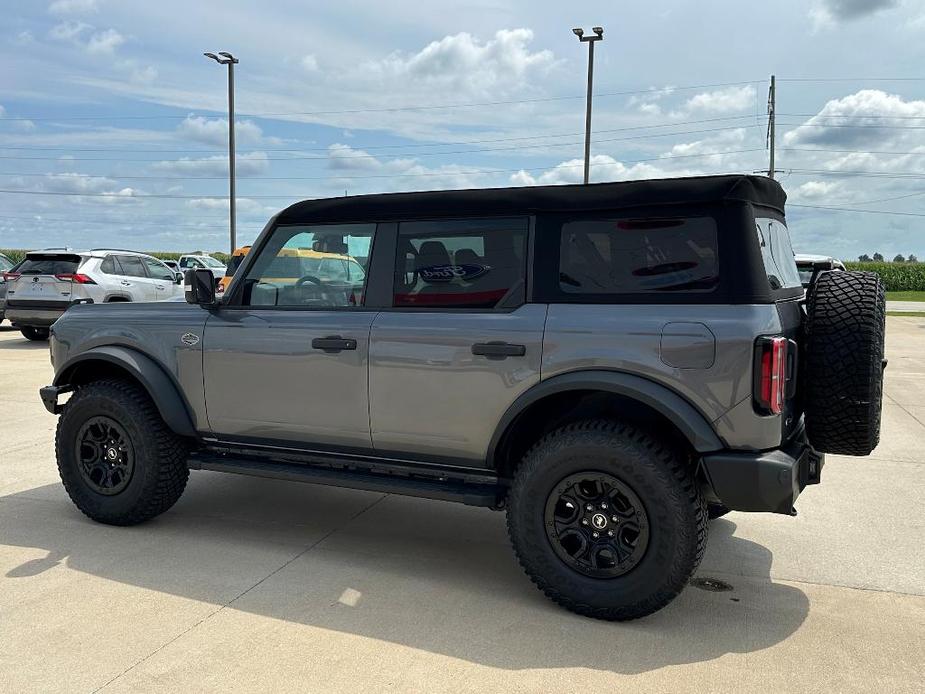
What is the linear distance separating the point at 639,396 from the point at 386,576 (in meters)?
1.58

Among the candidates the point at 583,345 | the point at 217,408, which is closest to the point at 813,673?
the point at 583,345

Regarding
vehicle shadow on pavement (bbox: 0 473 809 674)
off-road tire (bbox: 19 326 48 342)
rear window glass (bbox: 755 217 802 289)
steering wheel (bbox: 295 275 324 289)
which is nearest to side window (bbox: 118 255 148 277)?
off-road tire (bbox: 19 326 48 342)

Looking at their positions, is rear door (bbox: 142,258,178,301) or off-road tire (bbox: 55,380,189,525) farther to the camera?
rear door (bbox: 142,258,178,301)

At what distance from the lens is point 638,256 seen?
146 inches

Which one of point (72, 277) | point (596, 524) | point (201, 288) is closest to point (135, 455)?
point (201, 288)

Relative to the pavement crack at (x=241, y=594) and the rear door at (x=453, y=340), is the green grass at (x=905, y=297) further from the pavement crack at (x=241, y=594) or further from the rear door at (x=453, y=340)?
the rear door at (x=453, y=340)

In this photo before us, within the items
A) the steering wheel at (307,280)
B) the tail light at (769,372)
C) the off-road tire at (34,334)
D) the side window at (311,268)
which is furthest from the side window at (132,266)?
the tail light at (769,372)

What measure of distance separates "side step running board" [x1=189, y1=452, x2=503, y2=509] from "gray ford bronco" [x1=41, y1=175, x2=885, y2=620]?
0.02m

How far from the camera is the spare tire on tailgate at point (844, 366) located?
3525 millimetres

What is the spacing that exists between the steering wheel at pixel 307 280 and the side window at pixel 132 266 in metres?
12.6

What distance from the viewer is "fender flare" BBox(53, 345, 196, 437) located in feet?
15.2

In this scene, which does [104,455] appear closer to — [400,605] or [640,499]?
[400,605]

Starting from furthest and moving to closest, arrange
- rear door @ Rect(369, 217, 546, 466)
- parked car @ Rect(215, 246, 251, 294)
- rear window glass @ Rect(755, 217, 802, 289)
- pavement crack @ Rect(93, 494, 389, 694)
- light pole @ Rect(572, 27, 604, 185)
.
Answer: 1. light pole @ Rect(572, 27, 604, 185)
2. parked car @ Rect(215, 246, 251, 294)
3. rear door @ Rect(369, 217, 546, 466)
4. rear window glass @ Rect(755, 217, 802, 289)
5. pavement crack @ Rect(93, 494, 389, 694)

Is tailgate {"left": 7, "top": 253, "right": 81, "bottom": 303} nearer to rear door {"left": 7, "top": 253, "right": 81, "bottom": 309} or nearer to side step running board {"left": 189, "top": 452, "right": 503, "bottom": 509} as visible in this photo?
rear door {"left": 7, "top": 253, "right": 81, "bottom": 309}
